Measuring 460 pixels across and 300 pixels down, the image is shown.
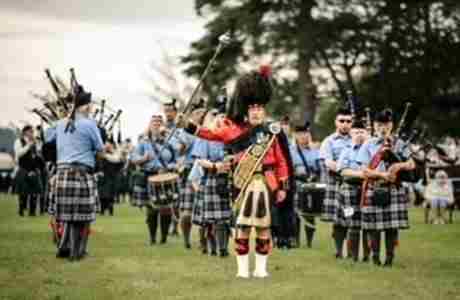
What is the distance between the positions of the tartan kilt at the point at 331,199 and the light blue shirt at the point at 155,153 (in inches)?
92.8

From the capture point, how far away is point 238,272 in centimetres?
1088

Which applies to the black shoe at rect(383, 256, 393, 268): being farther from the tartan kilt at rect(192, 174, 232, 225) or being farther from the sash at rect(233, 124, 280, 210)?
the sash at rect(233, 124, 280, 210)

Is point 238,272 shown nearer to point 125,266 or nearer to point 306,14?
point 125,266

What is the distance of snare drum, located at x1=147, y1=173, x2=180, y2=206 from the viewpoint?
585 inches

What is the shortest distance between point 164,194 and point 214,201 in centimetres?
150

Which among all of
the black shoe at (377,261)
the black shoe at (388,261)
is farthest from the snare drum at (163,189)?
the black shoe at (388,261)

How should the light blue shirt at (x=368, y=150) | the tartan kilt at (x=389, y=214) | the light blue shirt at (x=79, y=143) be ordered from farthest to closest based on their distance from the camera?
1. the light blue shirt at (x=368, y=150)
2. the tartan kilt at (x=389, y=214)
3. the light blue shirt at (x=79, y=143)

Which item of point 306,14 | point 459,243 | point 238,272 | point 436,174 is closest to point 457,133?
point 306,14

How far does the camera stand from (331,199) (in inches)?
557

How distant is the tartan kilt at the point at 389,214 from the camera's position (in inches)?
481

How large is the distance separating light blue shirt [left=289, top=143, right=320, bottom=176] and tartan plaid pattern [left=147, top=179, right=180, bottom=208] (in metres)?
2.00

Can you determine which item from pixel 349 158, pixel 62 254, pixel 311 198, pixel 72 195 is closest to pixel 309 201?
pixel 311 198

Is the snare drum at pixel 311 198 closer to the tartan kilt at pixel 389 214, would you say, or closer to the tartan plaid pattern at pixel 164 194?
the tartan plaid pattern at pixel 164 194

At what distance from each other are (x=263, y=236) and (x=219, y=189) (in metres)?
2.92
